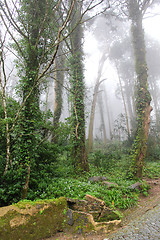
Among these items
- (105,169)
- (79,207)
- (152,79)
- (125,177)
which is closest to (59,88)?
(105,169)

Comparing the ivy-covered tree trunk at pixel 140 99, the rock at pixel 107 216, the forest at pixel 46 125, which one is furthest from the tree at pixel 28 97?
the ivy-covered tree trunk at pixel 140 99

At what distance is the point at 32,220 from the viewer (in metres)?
2.65

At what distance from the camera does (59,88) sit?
11.5 meters

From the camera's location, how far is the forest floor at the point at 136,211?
275 cm

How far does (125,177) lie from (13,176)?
4745 millimetres

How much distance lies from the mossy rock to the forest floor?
22cm

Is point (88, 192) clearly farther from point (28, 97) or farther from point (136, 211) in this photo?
point (28, 97)

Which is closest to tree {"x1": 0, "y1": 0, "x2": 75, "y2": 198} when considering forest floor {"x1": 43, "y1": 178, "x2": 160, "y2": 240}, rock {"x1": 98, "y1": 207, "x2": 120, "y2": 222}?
forest floor {"x1": 43, "y1": 178, "x2": 160, "y2": 240}

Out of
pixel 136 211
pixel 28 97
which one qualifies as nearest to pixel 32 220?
pixel 136 211

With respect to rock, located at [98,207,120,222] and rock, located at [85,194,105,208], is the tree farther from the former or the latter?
rock, located at [98,207,120,222]

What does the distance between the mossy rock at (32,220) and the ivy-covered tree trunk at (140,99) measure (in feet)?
14.4

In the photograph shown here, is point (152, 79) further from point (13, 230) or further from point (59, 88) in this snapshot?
point (13, 230)

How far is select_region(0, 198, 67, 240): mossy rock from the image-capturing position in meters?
2.44

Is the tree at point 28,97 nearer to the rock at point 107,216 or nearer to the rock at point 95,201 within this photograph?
the rock at point 95,201
